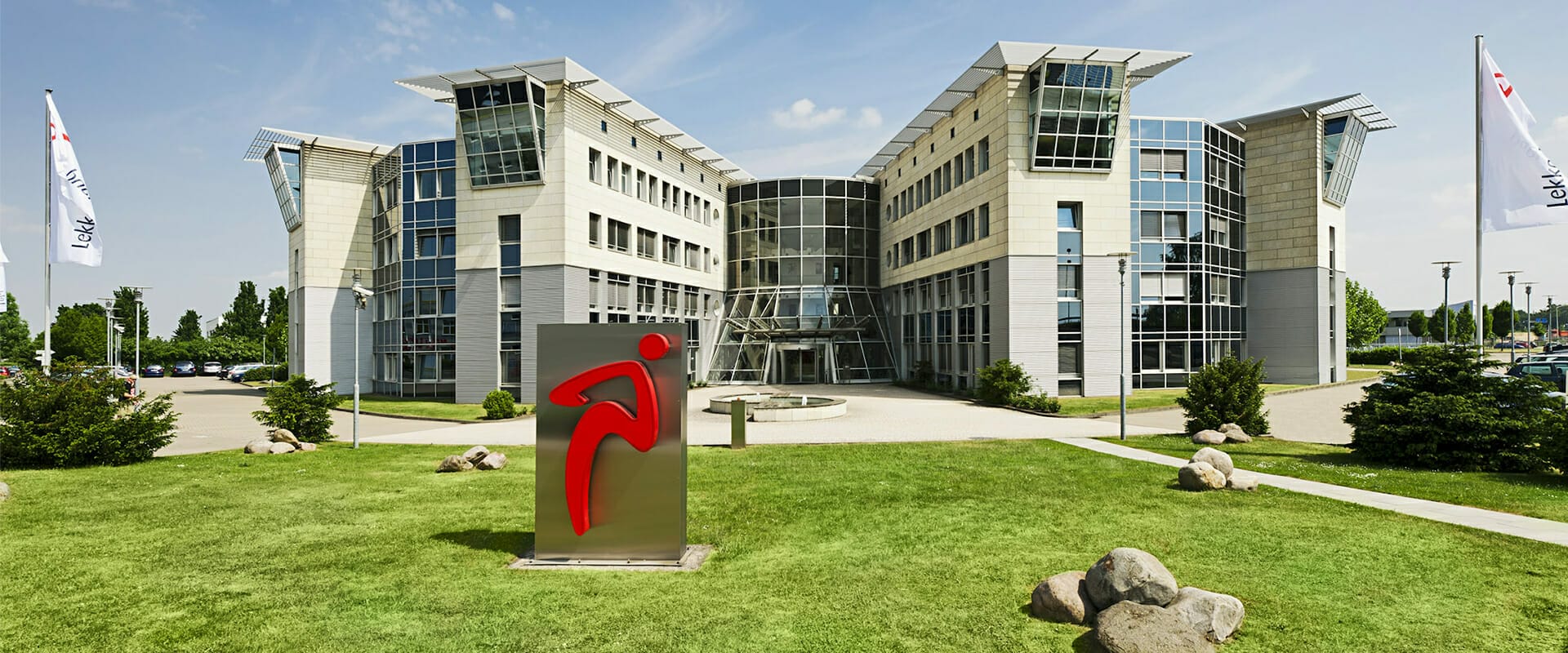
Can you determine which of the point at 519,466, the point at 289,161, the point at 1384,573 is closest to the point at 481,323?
the point at 289,161

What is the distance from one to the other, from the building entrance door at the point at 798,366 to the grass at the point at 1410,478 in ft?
110

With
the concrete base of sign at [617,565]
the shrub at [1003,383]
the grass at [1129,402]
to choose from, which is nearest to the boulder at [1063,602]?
the concrete base of sign at [617,565]

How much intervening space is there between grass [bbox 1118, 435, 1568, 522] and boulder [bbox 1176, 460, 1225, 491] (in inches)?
113

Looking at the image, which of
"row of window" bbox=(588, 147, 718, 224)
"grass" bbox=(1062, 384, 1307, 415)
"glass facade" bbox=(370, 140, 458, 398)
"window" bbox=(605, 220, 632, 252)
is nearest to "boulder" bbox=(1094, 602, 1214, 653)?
"grass" bbox=(1062, 384, 1307, 415)

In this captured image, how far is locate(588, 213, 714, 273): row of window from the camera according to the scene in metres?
40.8

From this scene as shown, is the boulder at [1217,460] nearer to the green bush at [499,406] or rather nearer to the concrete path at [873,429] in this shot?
the concrete path at [873,429]

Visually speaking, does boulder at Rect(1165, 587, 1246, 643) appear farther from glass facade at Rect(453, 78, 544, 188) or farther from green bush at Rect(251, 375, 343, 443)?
glass facade at Rect(453, 78, 544, 188)

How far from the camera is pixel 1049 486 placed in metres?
14.5

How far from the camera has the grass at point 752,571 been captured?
23.5 ft

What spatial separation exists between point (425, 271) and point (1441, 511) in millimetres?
42822

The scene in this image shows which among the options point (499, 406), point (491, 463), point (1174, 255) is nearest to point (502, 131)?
point (499, 406)

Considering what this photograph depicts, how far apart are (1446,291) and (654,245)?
50186mm

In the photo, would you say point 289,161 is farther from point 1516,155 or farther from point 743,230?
point 1516,155

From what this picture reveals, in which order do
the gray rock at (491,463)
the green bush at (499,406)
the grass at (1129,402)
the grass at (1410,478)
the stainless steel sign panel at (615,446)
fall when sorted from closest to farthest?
the stainless steel sign panel at (615,446) < the grass at (1410,478) < the gray rock at (491,463) < the green bush at (499,406) < the grass at (1129,402)
